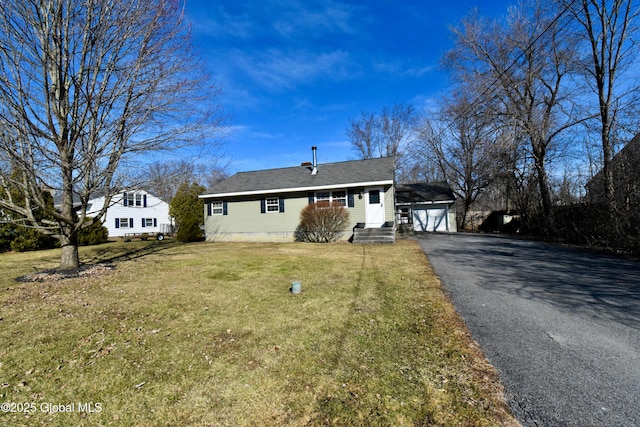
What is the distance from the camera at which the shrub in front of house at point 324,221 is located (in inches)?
538

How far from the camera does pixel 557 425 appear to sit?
194 cm

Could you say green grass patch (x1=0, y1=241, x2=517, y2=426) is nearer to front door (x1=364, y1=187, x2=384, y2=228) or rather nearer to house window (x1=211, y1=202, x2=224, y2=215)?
front door (x1=364, y1=187, x2=384, y2=228)

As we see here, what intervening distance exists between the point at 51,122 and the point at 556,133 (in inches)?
847

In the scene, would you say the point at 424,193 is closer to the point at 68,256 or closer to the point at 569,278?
the point at 569,278

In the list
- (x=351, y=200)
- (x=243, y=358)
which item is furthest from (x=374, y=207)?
(x=243, y=358)

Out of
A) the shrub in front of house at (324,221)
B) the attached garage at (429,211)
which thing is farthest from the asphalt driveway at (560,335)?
the attached garage at (429,211)

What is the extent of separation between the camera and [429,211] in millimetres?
21219

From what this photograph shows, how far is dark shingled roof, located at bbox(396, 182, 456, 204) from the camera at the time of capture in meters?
21.0

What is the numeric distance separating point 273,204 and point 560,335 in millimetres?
13911

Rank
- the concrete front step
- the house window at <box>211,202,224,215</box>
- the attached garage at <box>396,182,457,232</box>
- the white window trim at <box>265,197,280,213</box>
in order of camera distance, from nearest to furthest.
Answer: the concrete front step, the white window trim at <box>265,197,280,213</box>, the house window at <box>211,202,224,215</box>, the attached garage at <box>396,182,457,232</box>

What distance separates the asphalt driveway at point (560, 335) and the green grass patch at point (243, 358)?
0.27 m

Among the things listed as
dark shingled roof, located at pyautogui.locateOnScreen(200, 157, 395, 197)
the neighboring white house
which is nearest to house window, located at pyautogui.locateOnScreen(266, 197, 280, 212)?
dark shingled roof, located at pyautogui.locateOnScreen(200, 157, 395, 197)

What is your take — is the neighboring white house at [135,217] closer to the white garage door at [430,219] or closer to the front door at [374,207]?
the front door at [374,207]

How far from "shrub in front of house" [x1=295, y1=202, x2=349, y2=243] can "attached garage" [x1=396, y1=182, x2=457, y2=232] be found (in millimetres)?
7441
